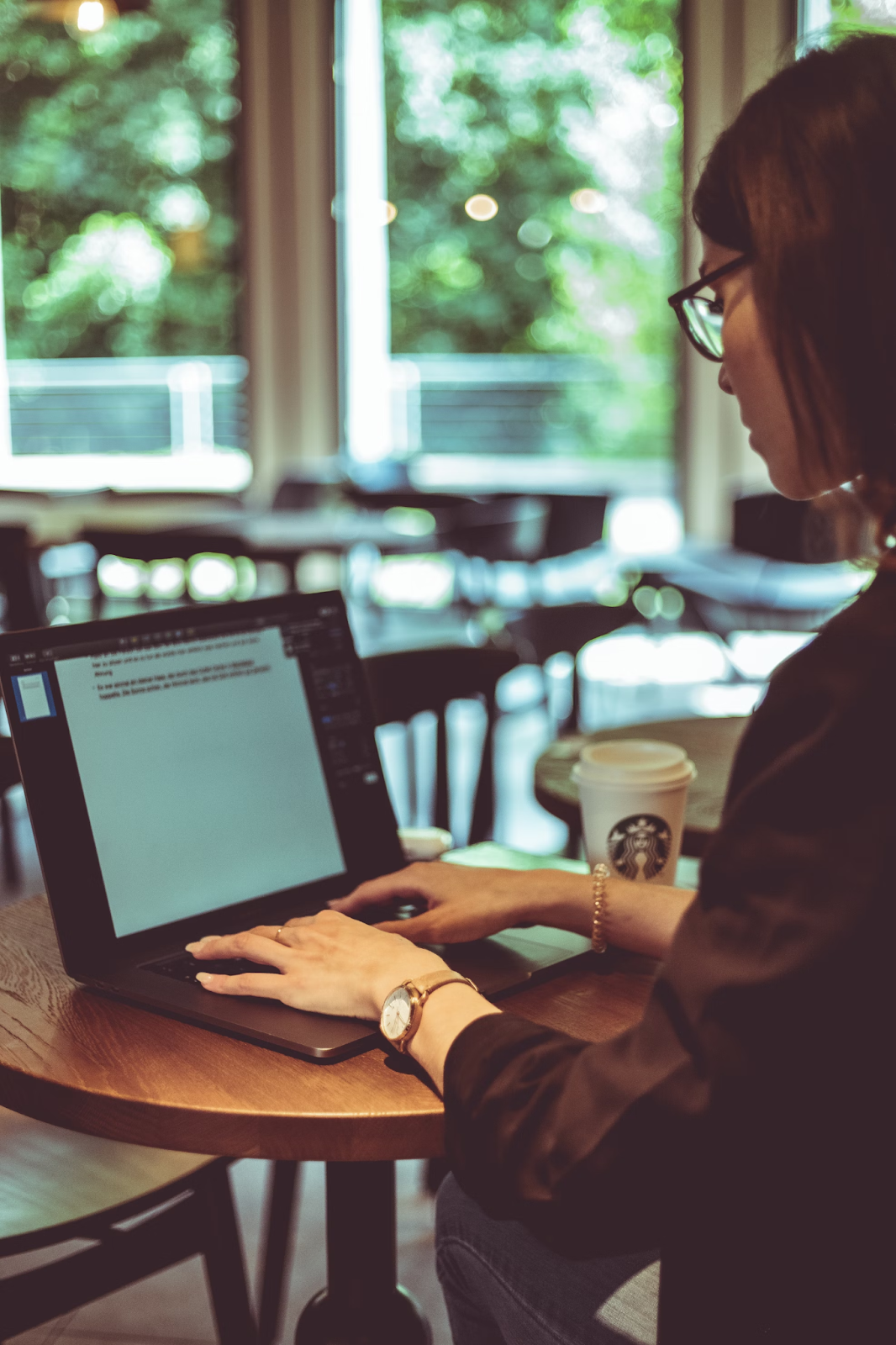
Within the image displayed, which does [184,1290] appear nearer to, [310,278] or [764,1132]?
[764,1132]

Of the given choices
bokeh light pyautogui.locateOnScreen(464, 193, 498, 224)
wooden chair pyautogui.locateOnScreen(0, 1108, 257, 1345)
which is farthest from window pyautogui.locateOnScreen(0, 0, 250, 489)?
wooden chair pyautogui.locateOnScreen(0, 1108, 257, 1345)

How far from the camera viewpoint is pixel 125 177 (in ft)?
23.6

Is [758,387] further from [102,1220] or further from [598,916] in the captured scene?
[102,1220]

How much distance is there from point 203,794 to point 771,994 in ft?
1.91

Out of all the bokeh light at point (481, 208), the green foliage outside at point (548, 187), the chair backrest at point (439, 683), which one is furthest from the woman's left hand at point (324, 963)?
the bokeh light at point (481, 208)

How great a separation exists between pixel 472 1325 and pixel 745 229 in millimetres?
855

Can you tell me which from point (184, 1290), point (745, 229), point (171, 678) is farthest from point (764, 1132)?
point (184, 1290)

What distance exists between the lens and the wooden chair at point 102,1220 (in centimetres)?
122

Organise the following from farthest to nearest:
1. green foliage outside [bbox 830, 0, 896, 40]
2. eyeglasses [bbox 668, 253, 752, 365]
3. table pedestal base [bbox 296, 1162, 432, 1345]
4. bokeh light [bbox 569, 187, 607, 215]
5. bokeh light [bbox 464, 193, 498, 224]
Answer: bokeh light [bbox 464, 193, 498, 224] → bokeh light [bbox 569, 187, 607, 215] → green foliage outside [bbox 830, 0, 896, 40] → table pedestal base [bbox 296, 1162, 432, 1345] → eyeglasses [bbox 668, 253, 752, 365]

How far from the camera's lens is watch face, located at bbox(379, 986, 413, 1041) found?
875 mm

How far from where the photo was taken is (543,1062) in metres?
0.77

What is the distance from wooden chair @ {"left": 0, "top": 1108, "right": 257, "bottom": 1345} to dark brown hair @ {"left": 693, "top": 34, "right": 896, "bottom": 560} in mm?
930

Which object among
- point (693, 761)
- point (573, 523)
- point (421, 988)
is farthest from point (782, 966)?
point (573, 523)

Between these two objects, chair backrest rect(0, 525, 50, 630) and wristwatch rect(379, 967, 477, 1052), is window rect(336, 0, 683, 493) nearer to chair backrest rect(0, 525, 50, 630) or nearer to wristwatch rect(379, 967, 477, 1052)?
chair backrest rect(0, 525, 50, 630)
